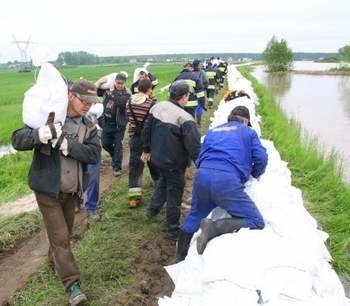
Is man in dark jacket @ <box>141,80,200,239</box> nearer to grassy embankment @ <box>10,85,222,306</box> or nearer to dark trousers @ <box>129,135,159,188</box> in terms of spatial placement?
grassy embankment @ <box>10,85,222,306</box>

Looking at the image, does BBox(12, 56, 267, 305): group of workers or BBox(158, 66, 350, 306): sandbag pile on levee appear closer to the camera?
BBox(158, 66, 350, 306): sandbag pile on levee

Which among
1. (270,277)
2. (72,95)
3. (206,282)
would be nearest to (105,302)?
(206,282)

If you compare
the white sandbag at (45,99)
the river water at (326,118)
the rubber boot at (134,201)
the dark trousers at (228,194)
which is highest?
the white sandbag at (45,99)

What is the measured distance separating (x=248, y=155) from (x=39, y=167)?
1620 millimetres

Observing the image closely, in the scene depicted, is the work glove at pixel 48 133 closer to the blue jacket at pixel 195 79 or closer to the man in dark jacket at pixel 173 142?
the man in dark jacket at pixel 173 142

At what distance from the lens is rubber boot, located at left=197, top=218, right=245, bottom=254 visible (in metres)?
3.33

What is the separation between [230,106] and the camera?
920 cm

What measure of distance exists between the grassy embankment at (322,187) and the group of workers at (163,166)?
3.63 feet

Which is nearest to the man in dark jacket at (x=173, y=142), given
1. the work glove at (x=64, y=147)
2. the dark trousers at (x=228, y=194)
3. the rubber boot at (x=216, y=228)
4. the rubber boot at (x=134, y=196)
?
the dark trousers at (x=228, y=194)

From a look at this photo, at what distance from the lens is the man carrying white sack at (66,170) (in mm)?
3055

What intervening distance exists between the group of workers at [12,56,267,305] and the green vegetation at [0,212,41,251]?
600mm

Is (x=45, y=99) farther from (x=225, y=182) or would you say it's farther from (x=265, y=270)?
(x=265, y=270)

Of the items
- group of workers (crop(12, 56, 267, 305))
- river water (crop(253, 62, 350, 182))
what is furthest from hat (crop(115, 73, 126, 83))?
river water (crop(253, 62, 350, 182))

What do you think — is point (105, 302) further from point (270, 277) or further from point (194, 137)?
point (194, 137)
